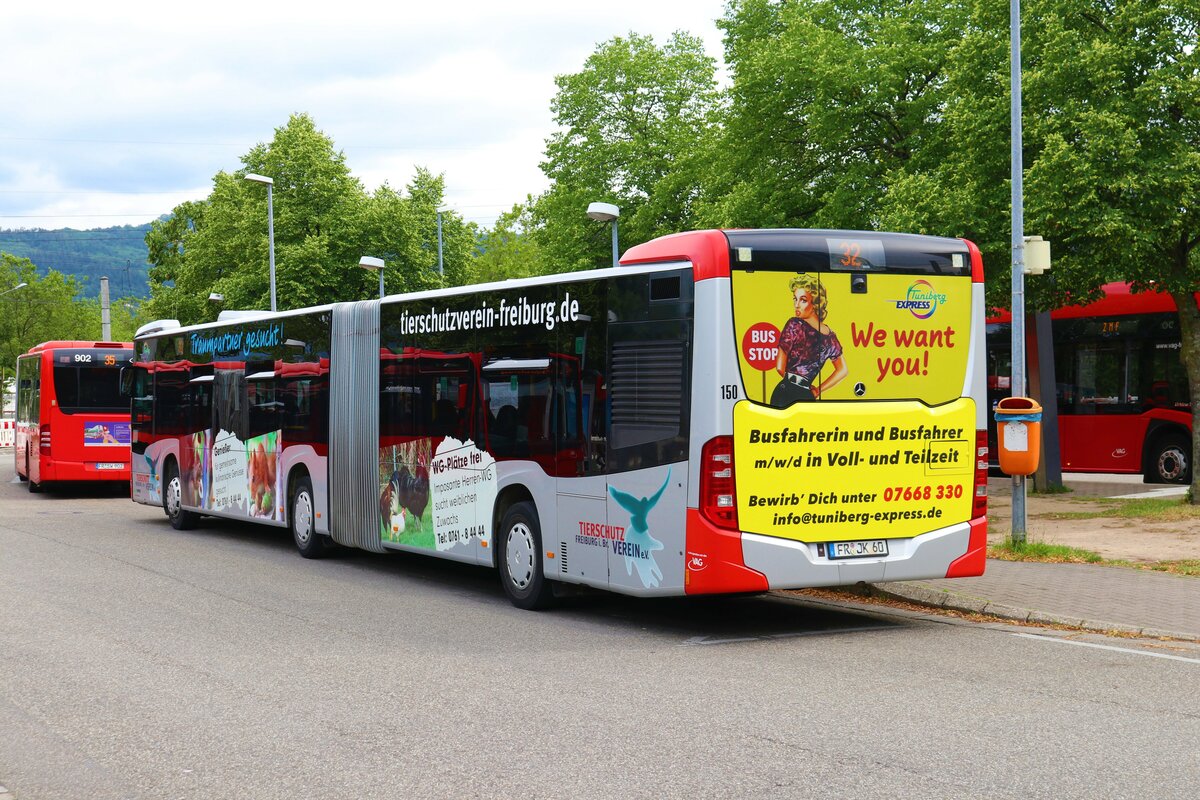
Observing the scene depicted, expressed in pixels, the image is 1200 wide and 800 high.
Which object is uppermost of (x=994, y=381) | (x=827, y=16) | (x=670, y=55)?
(x=670, y=55)

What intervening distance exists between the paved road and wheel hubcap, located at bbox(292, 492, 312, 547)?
314cm

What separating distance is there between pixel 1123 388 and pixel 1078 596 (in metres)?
13.7

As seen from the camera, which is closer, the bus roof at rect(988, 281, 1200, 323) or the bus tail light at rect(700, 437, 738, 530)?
the bus tail light at rect(700, 437, 738, 530)

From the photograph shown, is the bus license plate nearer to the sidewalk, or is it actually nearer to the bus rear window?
the sidewalk

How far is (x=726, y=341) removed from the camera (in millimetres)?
9531

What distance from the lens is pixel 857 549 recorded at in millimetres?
10023

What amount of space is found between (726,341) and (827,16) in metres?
22.8

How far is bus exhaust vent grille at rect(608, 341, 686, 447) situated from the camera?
9.75 metres

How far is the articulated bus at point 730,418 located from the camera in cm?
959

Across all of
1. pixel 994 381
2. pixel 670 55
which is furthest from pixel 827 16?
pixel 670 55

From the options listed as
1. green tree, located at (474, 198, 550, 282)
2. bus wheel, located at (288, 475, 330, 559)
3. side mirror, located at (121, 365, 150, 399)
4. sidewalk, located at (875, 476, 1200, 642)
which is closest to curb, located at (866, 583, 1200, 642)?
sidewalk, located at (875, 476, 1200, 642)

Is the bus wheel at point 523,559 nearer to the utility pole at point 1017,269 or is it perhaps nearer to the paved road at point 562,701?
the paved road at point 562,701

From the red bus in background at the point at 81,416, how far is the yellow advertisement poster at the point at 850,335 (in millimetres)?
20565

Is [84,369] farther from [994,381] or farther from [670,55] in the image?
[670,55]
